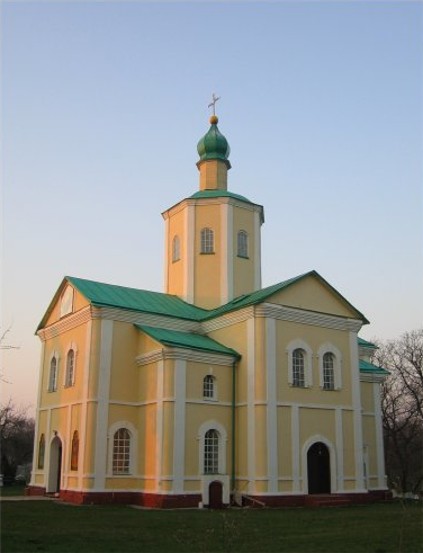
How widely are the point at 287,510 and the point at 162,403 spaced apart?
→ 5.67 m

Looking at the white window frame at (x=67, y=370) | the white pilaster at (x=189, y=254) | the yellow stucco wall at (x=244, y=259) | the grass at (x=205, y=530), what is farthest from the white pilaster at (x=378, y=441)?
the white window frame at (x=67, y=370)

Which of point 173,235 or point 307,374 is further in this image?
point 173,235

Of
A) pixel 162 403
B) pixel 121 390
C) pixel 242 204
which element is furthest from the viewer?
pixel 242 204

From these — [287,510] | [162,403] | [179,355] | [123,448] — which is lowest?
[287,510]

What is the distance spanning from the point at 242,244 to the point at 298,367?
7672 millimetres

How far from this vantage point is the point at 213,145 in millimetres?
32094

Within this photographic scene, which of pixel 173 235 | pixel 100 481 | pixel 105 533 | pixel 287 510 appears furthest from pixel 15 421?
pixel 105 533

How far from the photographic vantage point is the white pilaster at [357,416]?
24.8 metres

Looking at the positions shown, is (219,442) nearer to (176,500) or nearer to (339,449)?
(176,500)

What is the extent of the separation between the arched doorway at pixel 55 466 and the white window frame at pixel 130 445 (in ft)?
11.8

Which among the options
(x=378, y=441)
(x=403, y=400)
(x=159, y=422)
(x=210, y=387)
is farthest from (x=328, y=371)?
(x=403, y=400)

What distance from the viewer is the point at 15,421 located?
6141 centimetres

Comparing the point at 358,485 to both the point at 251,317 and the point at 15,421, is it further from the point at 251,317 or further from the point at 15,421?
the point at 15,421

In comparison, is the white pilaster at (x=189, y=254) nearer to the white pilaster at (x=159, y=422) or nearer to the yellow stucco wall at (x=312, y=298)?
the yellow stucco wall at (x=312, y=298)
